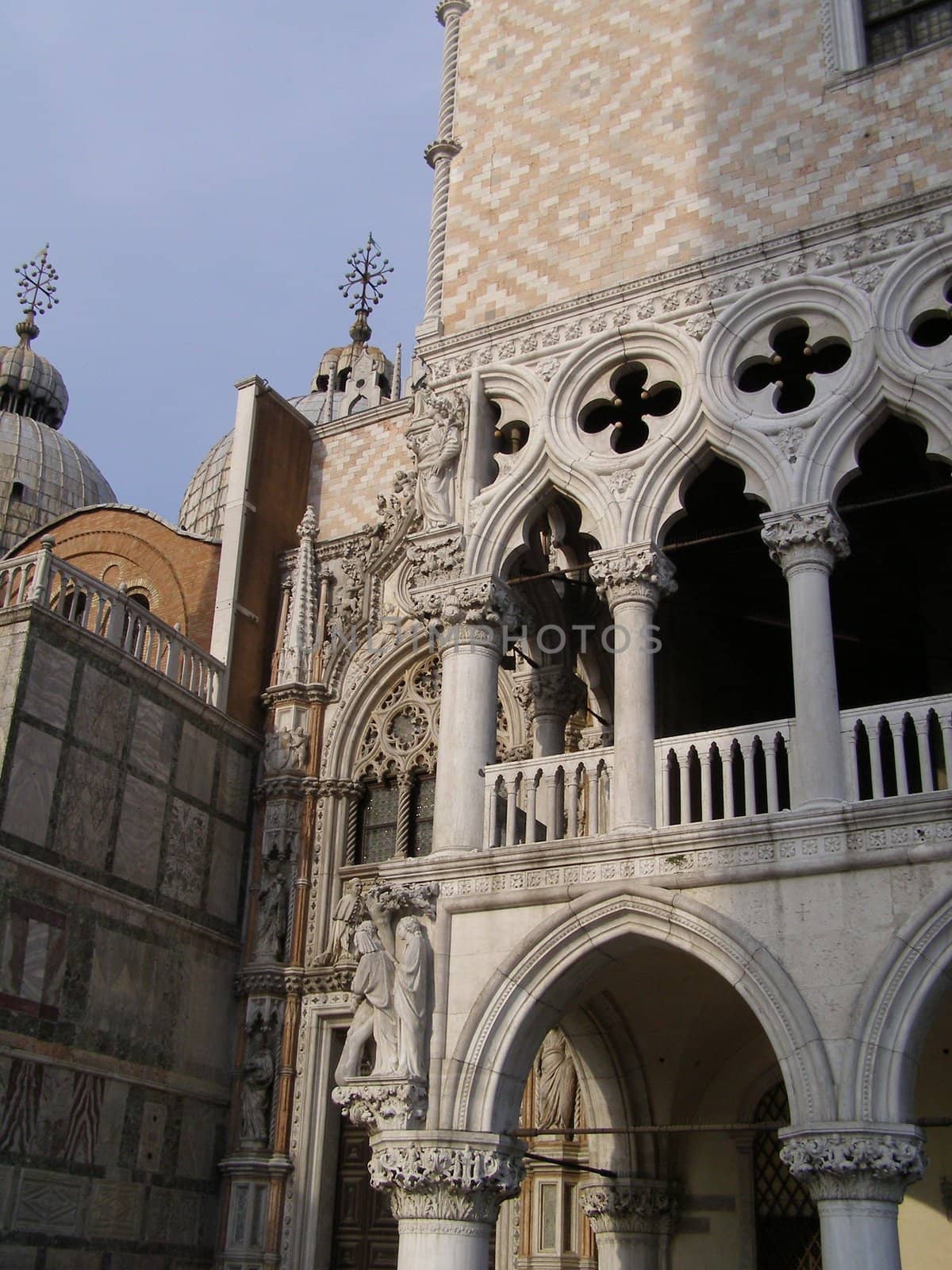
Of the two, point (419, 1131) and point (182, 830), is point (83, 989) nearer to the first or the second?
point (182, 830)

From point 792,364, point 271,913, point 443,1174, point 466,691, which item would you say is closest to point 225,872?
point 271,913

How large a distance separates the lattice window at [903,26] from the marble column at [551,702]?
5.72m

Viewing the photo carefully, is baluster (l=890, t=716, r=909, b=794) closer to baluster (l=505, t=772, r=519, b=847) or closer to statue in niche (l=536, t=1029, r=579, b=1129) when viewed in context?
baluster (l=505, t=772, r=519, b=847)

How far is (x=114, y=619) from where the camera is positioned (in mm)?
14297

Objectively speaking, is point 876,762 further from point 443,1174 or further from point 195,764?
point 195,764

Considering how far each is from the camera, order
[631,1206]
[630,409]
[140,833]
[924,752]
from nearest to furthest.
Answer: [924,752], [631,1206], [630,409], [140,833]

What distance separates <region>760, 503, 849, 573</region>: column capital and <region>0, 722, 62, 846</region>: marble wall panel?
6.49 meters

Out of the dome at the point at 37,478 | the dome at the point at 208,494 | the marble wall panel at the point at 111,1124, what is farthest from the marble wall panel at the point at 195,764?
the dome at the point at 37,478

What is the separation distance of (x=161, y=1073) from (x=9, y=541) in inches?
867

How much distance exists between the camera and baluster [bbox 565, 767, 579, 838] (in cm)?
1058

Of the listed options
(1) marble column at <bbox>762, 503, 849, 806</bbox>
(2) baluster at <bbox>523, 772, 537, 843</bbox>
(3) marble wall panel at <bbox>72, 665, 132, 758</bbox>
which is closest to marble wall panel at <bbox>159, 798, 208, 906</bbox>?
(3) marble wall panel at <bbox>72, 665, 132, 758</bbox>

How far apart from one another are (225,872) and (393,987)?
521 cm

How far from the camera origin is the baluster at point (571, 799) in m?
10.6

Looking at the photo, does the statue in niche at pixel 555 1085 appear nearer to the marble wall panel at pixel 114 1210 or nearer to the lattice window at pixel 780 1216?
the lattice window at pixel 780 1216
